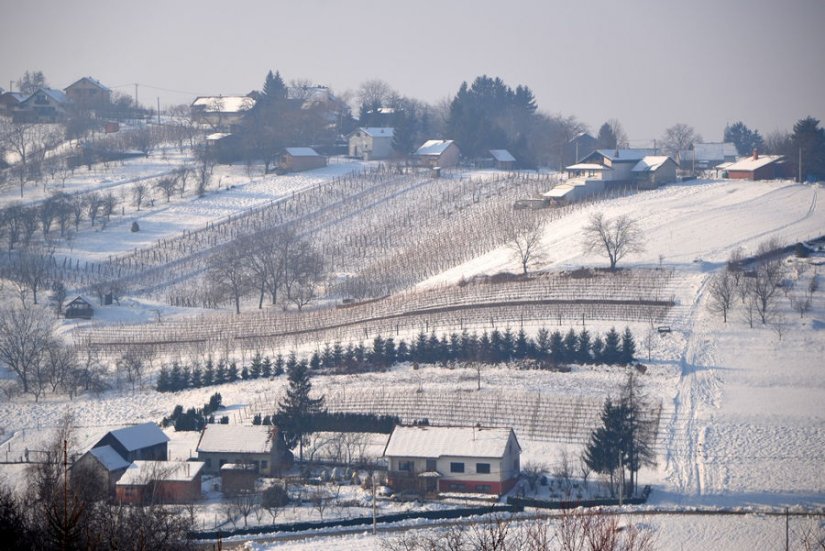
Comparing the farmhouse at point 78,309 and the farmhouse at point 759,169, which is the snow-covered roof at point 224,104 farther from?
the farmhouse at point 78,309

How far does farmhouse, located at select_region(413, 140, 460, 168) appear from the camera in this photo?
5722cm

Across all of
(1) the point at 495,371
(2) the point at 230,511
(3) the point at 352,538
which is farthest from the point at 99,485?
(1) the point at 495,371

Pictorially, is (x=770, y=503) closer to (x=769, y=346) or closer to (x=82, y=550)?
(x=769, y=346)

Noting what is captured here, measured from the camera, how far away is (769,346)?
2883 centimetres

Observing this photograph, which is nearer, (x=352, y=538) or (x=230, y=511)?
(x=352, y=538)

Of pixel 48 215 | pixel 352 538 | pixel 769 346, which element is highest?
pixel 48 215

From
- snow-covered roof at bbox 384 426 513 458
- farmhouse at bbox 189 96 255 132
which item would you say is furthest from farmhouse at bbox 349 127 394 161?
snow-covered roof at bbox 384 426 513 458

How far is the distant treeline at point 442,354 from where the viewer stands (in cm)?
2867

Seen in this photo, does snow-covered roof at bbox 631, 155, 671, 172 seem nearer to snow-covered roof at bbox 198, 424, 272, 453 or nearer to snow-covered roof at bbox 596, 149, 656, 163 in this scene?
snow-covered roof at bbox 596, 149, 656, 163

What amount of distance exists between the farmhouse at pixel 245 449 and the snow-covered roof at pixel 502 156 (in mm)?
35538

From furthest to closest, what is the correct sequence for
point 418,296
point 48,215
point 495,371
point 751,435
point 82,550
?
1. point 48,215
2. point 418,296
3. point 495,371
4. point 751,435
5. point 82,550

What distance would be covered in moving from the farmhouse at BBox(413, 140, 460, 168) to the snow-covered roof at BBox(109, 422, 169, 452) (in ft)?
111

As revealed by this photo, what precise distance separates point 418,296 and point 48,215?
62.3ft

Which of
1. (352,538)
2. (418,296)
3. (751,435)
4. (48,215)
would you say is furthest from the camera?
(48,215)
